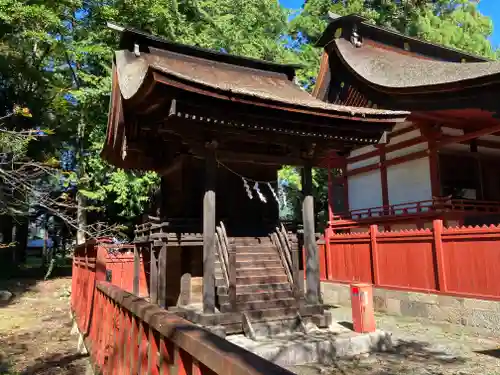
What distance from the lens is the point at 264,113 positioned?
726cm

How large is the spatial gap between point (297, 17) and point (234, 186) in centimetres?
2394

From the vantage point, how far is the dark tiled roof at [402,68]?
412 inches

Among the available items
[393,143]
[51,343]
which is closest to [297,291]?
[51,343]

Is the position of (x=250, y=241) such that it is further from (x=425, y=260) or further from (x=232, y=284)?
(x=425, y=260)

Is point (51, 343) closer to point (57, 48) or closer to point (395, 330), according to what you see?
point (395, 330)

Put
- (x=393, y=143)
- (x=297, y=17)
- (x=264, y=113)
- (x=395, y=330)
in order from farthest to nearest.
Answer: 1. (x=297, y=17)
2. (x=393, y=143)
3. (x=395, y=330)
4. (x=264, y=113)

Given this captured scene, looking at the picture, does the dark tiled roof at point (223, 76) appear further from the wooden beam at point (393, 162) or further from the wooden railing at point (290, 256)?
the wooden beam at point (393, 162)

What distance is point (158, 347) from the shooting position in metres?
2.82

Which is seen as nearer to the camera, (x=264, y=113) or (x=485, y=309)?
(x=264, y=113)

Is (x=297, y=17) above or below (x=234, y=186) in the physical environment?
above

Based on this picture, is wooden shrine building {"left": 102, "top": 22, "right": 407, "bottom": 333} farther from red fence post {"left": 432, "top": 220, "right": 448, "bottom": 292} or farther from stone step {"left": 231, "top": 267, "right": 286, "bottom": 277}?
red fence post {"left": 432, "top": 220, "right": 448, "bottom": 292}

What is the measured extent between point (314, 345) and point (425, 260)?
4654 millimetres

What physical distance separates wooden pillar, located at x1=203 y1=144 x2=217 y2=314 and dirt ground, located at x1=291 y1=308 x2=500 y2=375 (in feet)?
6.22

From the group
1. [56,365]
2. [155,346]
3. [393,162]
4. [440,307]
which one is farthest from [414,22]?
[155,346]
